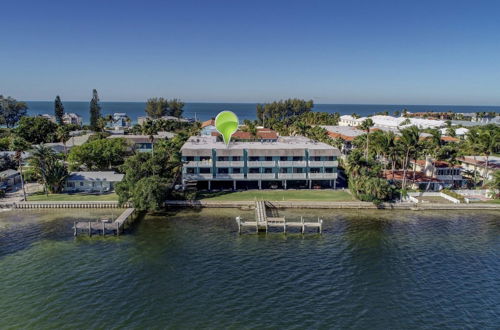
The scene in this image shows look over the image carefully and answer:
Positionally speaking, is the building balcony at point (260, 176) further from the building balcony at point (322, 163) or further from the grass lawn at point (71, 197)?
the grass lawn at point (71, 197)

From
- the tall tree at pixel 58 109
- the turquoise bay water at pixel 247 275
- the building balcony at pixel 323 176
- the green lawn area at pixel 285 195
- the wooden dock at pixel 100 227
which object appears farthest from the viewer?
the tall tree at pixel 58 109

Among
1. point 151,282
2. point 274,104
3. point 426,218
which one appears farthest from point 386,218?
point 274,104

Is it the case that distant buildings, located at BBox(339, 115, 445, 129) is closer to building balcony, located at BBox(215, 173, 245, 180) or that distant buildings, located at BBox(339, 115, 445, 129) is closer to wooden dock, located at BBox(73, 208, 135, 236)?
building balcony, located at BBox(215, 173, 245, 180)

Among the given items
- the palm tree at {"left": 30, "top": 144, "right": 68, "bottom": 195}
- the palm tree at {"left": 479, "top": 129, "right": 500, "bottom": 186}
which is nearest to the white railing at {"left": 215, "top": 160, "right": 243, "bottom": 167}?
the palm tree at {"left": 30, "top": 144, "right": 68, "bottom": 195}

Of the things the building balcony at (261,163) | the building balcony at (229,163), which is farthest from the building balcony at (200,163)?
the building balcony at (261,163)

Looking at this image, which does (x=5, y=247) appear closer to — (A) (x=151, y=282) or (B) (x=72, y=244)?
(B) (x=72, y=244)
